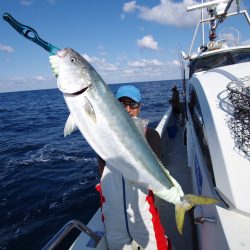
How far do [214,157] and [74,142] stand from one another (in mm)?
13329

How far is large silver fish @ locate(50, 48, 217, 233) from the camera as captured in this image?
1.77 meters

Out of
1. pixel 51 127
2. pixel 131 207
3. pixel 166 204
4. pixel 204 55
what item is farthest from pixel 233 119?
pixel 51 127

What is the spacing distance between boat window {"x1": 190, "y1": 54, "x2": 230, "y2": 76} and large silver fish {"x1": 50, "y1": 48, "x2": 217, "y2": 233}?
5410 millimetres

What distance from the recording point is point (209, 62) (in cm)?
708

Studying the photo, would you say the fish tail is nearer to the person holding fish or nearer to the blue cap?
the person holding fish

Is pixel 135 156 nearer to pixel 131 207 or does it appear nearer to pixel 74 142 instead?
pixel 131 207

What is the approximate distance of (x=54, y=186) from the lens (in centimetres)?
893

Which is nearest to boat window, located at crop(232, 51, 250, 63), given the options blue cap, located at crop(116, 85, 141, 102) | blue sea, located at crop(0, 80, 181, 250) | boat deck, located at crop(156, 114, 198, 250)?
boat deck, located at crop(156, 114, 198, 250)

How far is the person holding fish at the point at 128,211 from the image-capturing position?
8.30 ft

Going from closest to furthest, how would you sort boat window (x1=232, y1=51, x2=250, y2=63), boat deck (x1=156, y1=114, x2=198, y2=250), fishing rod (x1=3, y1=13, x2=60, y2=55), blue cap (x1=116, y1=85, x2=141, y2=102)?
fishing rod (x1=3, y1=13, x2=60, y2=55)
blue cap (x1=116, y1=85, x2=141, y2=102)
boat deck (x1=156, y1=114, x2=198, y2=250)
boat window (x1=232, y1=51, x2=250, y2=63)

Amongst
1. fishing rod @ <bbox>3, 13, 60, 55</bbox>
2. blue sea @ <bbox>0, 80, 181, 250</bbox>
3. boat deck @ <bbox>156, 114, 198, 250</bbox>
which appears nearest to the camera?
fishing rod @ <bbox>3, 13, 60, 55</bbox>

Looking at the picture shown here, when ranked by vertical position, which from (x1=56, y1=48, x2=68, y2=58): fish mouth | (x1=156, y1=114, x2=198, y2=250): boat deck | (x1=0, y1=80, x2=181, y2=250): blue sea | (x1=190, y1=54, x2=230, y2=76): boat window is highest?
(x1=190, y1=54, x2=230, y2=76): boat window

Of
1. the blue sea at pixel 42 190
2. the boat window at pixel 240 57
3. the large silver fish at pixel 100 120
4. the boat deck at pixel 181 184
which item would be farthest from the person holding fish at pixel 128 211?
the boat window at pixel 240 57

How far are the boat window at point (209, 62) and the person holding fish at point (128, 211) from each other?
476 cm
